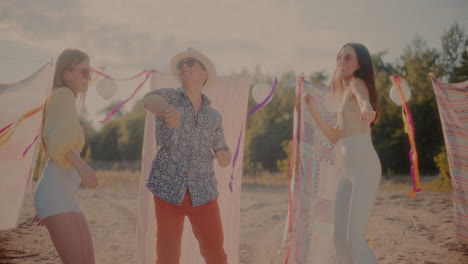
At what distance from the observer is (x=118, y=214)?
8578 mm

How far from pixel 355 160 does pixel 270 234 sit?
4.16 m

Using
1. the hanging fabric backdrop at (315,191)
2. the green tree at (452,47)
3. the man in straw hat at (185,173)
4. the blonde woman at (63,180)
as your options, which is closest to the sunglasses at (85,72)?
the blonde woman at (63,180)

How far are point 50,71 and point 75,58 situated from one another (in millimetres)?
2958

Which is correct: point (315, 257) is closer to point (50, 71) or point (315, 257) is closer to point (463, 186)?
point (463, 186)

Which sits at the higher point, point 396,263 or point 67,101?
point 67,101

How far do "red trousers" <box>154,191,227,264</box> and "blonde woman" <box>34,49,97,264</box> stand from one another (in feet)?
1.87

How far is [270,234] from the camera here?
22.1 ft

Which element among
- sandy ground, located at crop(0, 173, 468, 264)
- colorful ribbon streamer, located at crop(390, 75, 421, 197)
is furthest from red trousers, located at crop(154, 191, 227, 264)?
sandy ground, located at crop(0, 173, 468, 264)

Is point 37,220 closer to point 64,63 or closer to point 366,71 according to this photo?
point 64,63

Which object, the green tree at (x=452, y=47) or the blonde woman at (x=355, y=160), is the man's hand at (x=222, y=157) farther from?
the green tree at (x=452, y=47)

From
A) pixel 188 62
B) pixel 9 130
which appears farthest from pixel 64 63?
pixel 9 130

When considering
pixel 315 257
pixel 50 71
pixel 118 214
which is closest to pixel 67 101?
pixel 315 257

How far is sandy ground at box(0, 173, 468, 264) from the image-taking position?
500 cm

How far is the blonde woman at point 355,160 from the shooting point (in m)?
2.81
